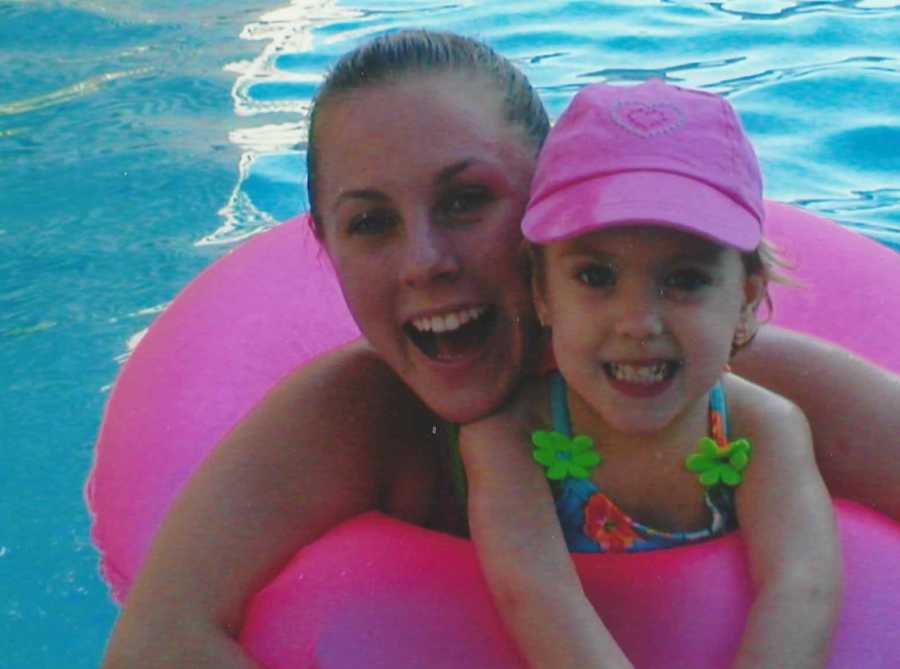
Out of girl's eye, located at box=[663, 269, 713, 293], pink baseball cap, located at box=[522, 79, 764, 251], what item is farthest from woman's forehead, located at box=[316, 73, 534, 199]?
girl's eye, located at box=[663, 269, 713, 293]

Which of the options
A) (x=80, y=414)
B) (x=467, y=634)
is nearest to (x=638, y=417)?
(x=467, y=634)

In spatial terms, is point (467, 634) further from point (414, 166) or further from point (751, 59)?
point (751, 59)

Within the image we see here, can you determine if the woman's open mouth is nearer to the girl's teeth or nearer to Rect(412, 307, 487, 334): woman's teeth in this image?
Rect(412, 307, 487, 334): woman's teeth

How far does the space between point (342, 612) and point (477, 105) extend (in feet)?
2.52

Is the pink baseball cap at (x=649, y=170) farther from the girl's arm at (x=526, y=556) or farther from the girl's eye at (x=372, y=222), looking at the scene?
the girl's arm at (x=526, y=556)

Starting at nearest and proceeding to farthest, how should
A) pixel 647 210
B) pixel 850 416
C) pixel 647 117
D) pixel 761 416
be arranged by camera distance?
pixel 647 210, pixel 647 117, pixel 761 416, pixel 850 416

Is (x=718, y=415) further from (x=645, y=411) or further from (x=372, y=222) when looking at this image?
(x=372, y=222)

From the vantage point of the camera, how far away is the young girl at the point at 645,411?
5.78 ft

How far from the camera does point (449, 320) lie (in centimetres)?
198

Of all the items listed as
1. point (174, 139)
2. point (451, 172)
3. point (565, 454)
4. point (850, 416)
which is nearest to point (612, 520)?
point (565, 454)

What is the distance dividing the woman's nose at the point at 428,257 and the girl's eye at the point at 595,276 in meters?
0.20

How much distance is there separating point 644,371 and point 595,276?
5.7 inches

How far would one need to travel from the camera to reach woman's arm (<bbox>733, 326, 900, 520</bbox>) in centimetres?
207

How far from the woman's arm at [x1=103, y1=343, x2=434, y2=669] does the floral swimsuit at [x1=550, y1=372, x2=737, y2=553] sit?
11.3 inches
